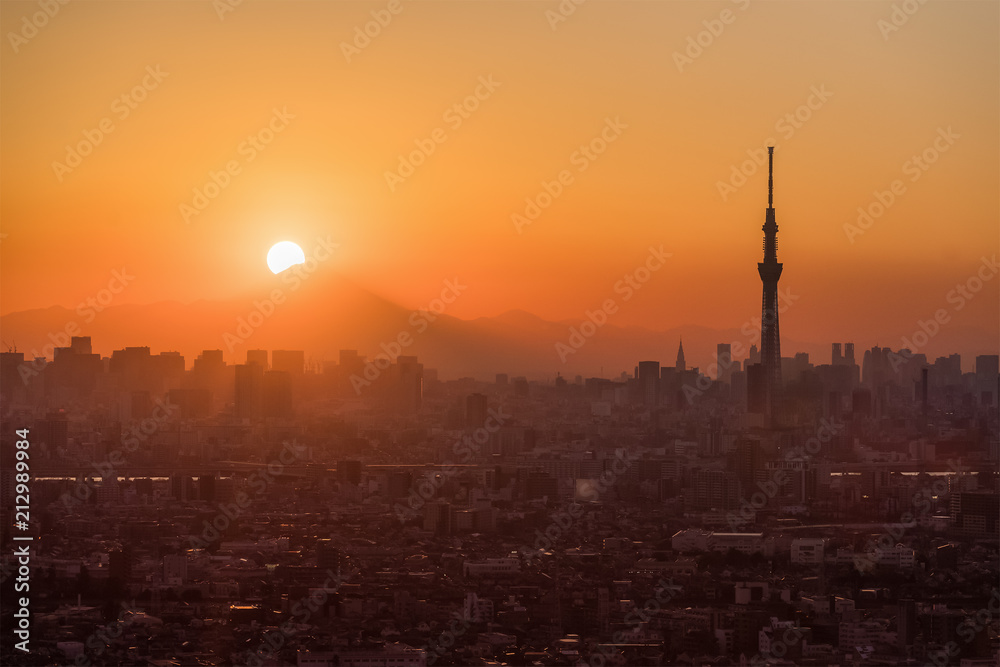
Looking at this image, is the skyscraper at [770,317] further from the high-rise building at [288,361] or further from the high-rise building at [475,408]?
the high-rise building at [288,361]

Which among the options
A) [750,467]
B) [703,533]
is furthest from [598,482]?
[703,533]

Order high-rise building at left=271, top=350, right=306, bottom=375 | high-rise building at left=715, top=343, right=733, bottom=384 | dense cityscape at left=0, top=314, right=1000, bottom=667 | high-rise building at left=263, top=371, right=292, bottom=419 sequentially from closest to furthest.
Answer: dense cityscape at left=0, top=314, right=1000, bottom=667 < high-rise building at left=263, top=371, right=292, bottom=419 < high-rise building at left=715, top=343, right=733, bottom=384 < high-rise building at left=271, top=350, right=306, bottom=375

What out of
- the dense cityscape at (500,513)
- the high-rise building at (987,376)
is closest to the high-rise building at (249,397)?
the dense cityscape at (500,513)

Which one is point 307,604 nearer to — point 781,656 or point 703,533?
point 781,656

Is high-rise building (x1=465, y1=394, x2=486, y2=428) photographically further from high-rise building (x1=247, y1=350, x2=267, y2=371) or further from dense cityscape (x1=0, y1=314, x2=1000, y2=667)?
high-rise building (x1=247, y1=350, x2=267, y2=371)

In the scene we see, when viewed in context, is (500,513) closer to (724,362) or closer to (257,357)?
(257,357)

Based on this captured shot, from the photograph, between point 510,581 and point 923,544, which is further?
point 923,544

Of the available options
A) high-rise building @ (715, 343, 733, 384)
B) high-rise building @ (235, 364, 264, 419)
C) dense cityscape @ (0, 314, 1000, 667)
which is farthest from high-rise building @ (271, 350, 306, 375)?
high-rise building @ (715, 343, 733, 384)

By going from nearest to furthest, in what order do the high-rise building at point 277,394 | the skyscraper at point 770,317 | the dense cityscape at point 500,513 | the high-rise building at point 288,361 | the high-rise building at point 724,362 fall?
the dense cityscape at point 500,513
the skyscraper at point 770,317
the high-rise building at point 277,394
the high-rise building at point 724,362
the high-rise building at point 288,361
